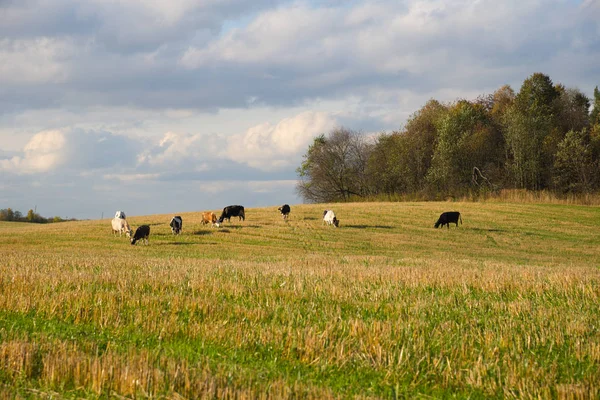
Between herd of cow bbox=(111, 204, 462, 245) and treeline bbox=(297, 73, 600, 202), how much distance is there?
90.1 ft

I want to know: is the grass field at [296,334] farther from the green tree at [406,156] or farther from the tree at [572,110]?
the tree at [572,110]

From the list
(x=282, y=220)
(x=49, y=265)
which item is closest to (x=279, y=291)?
(x=49, y=265)

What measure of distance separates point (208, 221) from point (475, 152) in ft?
156

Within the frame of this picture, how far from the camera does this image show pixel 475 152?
80.1 m

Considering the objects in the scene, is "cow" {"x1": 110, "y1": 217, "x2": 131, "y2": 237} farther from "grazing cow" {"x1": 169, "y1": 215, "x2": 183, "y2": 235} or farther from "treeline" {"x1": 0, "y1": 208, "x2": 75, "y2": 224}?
"treeline" {"x1": 0, "y1": 208, "x2": 75, "y2": 224}

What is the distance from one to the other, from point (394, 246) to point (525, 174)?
1779 inches

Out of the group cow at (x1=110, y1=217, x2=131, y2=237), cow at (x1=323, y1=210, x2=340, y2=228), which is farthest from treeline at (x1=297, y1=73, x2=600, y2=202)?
cow at (x1=110, y1=217, x2=131, y2=237)

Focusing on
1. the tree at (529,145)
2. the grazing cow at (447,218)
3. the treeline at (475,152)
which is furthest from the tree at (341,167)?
the grazing cow at (447,218)

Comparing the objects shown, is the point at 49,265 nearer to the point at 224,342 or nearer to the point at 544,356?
the point at 224,342

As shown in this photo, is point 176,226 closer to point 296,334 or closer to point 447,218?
point 447,218

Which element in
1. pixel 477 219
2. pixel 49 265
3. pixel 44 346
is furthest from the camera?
pixel 477 219

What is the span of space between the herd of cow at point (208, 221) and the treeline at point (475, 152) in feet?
90.1

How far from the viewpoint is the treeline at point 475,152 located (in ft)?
244

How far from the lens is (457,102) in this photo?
96188mm
